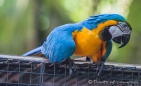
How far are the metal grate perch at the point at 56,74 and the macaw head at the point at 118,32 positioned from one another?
0.13 metres

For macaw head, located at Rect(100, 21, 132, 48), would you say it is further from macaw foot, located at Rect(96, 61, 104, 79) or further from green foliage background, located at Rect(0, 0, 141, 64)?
green foliage background, located at Rect(0, 0, 141, 64)

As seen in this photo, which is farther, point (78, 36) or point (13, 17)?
point (13, 17)

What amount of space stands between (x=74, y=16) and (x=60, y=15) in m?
0.16

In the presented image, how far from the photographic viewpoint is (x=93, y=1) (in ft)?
9.77

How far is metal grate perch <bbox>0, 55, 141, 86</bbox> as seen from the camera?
47.1 inches

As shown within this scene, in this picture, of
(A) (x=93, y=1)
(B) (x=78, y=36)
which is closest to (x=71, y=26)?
(B) (x=78, y=36)

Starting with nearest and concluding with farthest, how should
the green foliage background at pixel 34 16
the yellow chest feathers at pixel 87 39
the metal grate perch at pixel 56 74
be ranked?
the metal grate perch at pixel 56 74 < the yellow chest feathers at pixel 87 39 < the green foliage background at pixel 34 16

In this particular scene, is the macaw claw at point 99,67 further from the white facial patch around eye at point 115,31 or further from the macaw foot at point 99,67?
the white facial patch around eye at point 115,31

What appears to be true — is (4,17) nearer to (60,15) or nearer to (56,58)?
(60,15)

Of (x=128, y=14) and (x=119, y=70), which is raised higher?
(x=128, y=14)

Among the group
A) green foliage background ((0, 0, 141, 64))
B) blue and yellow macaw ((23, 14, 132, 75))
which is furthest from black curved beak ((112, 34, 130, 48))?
green foliage background ((0, 0, 141, 64))

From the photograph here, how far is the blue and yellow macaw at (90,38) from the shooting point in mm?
1356

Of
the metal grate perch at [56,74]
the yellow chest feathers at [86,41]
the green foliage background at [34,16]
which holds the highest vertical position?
the green foliage background at [34,16]

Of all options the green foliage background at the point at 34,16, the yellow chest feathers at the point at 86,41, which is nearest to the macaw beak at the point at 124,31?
the yellow chest feathers at the point at 86,41
